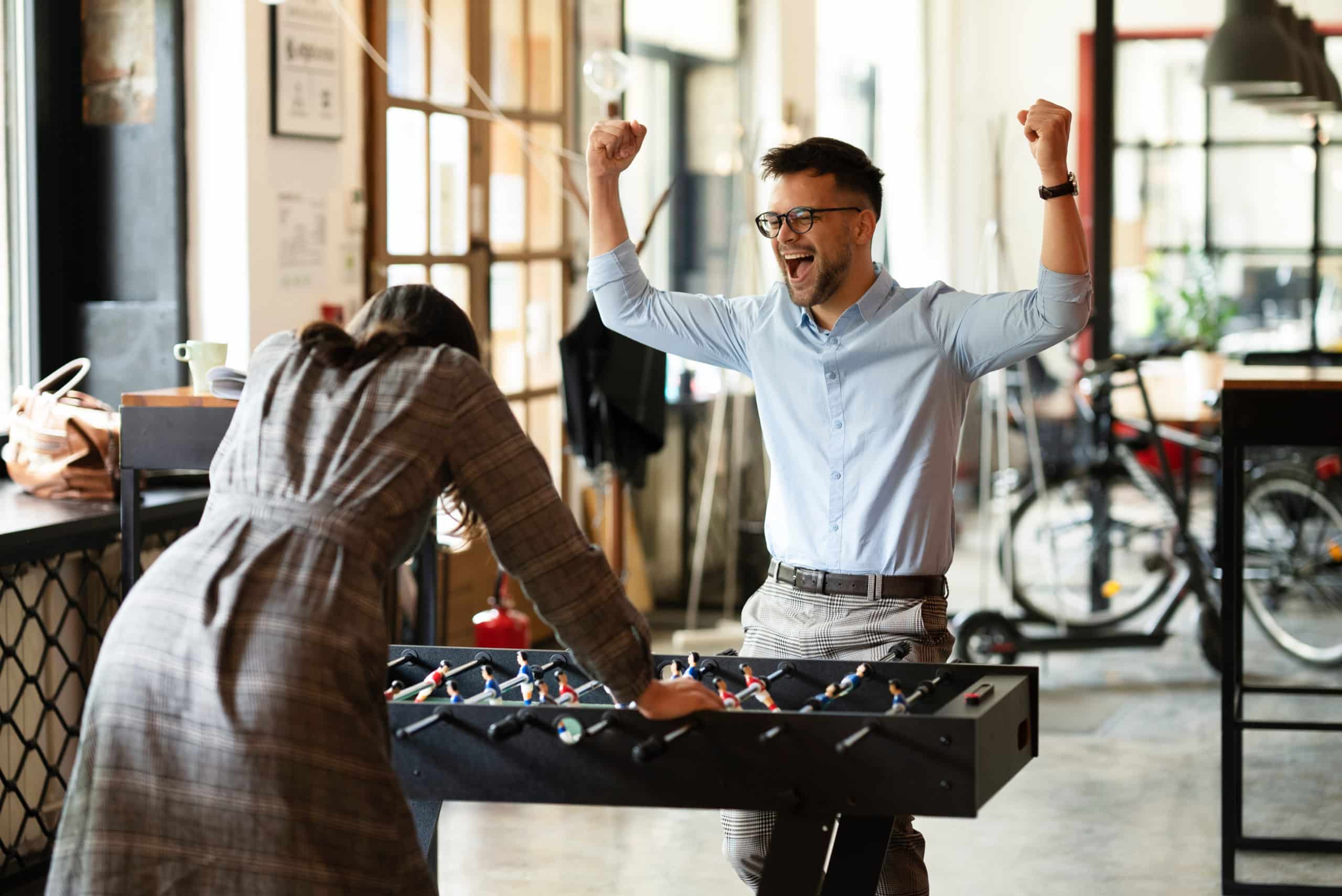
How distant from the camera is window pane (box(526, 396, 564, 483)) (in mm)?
5859

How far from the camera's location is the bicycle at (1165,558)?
5.55 metres

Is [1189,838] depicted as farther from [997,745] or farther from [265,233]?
[265,233]

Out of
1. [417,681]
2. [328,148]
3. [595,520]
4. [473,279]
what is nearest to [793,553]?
[417,681]

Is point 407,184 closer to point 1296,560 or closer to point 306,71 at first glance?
point 306,71

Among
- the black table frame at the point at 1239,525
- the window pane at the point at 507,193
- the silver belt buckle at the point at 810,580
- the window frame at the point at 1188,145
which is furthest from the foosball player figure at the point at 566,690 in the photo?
the window frame at the point at 1188,145

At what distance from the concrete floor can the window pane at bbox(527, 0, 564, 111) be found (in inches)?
102

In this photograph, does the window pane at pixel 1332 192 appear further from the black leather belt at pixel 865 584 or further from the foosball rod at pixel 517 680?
the foosball rod at pixel 517 680

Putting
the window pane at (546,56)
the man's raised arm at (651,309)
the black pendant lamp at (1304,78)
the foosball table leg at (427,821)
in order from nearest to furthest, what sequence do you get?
the foosball table leg at (427,821) < the man's raised arm at (651,309) < the window pane at (546,56) < the black pendant lamp at (1304,78)

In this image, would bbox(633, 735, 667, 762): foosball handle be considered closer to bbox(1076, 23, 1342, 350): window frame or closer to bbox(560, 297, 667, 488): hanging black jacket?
bbox(560, 297, 667, 488): hanging black jacket

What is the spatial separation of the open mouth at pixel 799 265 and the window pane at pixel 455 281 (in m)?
Answer: 2.43

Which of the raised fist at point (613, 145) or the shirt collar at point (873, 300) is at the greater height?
the raised fist at point (613, 145)

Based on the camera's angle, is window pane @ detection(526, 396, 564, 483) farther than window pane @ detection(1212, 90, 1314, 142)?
No

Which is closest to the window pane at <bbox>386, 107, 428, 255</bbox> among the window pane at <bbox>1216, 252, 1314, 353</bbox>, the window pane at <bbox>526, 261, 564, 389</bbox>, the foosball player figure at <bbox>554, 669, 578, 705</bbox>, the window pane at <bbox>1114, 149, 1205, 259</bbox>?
the window pane at <bbox>526, 261, 564, 389</bbox>

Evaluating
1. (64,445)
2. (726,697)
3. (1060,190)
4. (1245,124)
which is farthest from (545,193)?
(1245,124)
